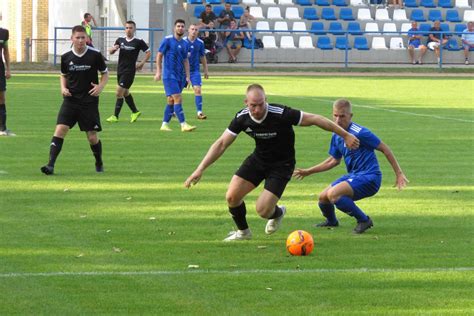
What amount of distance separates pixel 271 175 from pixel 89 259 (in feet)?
6.78

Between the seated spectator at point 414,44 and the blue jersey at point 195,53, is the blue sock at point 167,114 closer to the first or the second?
the blue jersey at point 195,53

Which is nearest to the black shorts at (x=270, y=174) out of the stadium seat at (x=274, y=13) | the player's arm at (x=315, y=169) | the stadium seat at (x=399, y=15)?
the player's arm at (x=315, y=169)

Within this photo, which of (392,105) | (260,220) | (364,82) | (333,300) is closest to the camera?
(333,300)

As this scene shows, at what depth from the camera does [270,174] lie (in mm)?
11398

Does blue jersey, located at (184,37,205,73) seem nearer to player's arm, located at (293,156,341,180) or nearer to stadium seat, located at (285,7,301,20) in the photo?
player's arm, located at (293,156,341,180)

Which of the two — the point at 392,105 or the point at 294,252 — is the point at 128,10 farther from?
the point at 294,252

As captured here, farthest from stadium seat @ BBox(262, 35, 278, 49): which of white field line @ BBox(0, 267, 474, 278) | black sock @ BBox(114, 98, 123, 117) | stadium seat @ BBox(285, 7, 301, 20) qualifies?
white field line @ BBox(0, 267, 474, 278)

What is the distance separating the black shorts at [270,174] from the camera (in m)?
11.3

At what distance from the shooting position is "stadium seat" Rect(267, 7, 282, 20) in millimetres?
52172

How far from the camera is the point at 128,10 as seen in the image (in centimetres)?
4922

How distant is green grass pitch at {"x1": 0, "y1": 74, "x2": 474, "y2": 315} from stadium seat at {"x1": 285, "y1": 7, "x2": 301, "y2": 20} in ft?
99.8

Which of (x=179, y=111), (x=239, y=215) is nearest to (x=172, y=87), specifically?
(x=179, y=111)

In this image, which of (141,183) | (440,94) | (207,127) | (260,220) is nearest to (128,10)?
(440,94)

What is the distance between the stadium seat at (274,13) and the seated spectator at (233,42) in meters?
4.18
